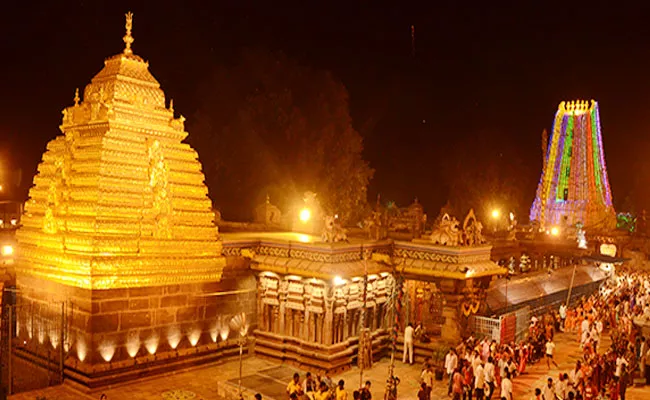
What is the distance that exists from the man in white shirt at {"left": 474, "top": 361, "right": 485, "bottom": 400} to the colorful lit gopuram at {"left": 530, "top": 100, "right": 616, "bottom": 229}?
43697mm

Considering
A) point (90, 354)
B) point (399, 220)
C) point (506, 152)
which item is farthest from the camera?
point (506, 152)

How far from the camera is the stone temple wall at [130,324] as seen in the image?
14117mm

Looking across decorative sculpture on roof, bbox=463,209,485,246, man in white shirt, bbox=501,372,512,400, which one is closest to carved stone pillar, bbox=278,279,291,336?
decorative sculpture on roof, bbox=463,209,485,246

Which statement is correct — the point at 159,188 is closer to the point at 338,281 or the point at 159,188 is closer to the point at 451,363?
the point at 338,281

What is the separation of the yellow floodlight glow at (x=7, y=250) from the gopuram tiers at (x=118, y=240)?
7648 mm

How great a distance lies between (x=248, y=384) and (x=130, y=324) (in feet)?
10.7

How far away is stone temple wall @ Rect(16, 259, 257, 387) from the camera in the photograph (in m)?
14.1

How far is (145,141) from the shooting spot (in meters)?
15.5

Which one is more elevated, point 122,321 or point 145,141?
point 145,141

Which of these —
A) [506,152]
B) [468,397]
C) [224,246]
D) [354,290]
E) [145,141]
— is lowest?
[468,397]

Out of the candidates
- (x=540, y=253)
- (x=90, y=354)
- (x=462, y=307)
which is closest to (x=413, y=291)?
(x=462, y=307)

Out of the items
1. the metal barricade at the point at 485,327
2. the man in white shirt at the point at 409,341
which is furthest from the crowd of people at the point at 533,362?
the metal barricade at the point at 485,327

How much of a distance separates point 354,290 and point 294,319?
1884 mm

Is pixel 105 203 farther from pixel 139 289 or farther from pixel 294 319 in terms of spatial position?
pixel 294 319
